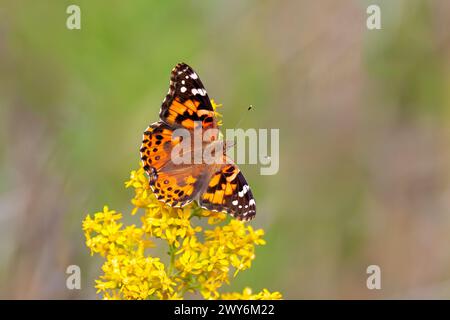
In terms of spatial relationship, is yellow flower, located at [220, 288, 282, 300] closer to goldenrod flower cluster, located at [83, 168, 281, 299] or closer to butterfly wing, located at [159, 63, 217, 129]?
goldenrod flower cluster, located at [83, 168, 281, 299]

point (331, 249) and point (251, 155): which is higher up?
point (251, 155)

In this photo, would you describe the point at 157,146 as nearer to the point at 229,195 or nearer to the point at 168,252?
the point at 229,195

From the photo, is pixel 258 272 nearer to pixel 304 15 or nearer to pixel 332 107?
pixel 332 107

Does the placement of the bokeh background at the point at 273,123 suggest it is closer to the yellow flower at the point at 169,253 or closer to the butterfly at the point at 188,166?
the butterfly at the point at 188,166

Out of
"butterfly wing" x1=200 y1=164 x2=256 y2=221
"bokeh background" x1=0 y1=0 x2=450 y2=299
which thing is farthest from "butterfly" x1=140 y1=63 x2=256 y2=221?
"bokeh background" x1=0 y1=0 x2=450 y2=299
